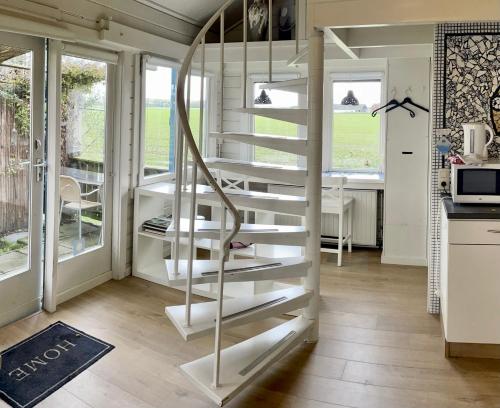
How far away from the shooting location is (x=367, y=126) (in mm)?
5641

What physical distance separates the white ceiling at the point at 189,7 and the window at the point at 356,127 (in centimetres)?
165

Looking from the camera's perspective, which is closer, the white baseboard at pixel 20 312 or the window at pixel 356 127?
the white baseboard at pixel 20 312

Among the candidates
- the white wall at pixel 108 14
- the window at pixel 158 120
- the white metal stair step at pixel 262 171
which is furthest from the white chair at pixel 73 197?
the white metal stair step at pixel 262 171

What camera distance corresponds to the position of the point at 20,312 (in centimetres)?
351

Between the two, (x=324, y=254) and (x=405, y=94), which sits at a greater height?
(x=405, y=94)

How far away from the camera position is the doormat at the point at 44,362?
2584mm

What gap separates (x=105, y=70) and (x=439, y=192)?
2.93 m

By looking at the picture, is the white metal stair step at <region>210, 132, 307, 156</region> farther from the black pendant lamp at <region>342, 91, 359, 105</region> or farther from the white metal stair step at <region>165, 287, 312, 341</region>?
the black pendant lamp at <region>342, 91, 359, 105</region>

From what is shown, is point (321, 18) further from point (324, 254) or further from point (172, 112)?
point (324, 254)

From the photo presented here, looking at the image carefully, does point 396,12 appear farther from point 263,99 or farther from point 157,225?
point 263,99

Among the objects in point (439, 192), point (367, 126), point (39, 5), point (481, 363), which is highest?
point (39, 5)

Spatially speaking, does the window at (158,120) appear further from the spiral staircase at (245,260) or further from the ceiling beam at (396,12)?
the ceiling beam at (396,12)

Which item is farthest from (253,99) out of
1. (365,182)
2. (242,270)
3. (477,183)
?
(242,270)

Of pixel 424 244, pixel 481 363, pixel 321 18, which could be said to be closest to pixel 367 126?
pixel 424 244
